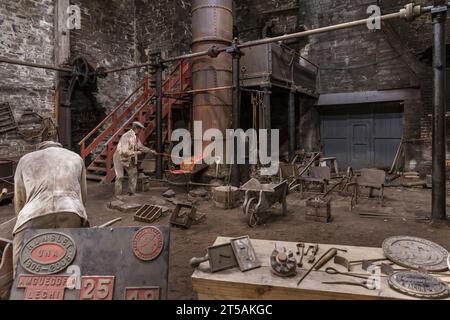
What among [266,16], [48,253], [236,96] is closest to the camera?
[48,253]

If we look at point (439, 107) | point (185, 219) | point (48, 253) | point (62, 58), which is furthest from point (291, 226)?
point (62, 58)

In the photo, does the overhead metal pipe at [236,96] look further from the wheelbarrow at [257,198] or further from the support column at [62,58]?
the support column at [62,58]

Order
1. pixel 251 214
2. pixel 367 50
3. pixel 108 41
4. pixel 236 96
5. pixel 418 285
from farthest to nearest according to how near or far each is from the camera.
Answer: pixel 108 41 → pixel 367 50 → pixel 236 96 → pixel 251 214 → pixel 418 285

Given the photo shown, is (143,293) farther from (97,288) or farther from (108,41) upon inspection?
(108,41)

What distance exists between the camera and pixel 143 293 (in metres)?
2.32

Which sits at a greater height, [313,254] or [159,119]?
[159,119]

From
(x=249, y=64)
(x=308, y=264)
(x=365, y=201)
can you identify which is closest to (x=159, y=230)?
(x=308, y=264)

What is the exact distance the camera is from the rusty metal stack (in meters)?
9.30

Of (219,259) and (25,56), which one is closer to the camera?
(219,259)

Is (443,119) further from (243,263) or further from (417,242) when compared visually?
(243,263)

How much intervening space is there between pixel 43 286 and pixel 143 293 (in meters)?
0.74

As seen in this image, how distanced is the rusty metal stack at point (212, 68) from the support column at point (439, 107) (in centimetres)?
542

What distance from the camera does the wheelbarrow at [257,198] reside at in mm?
5695
